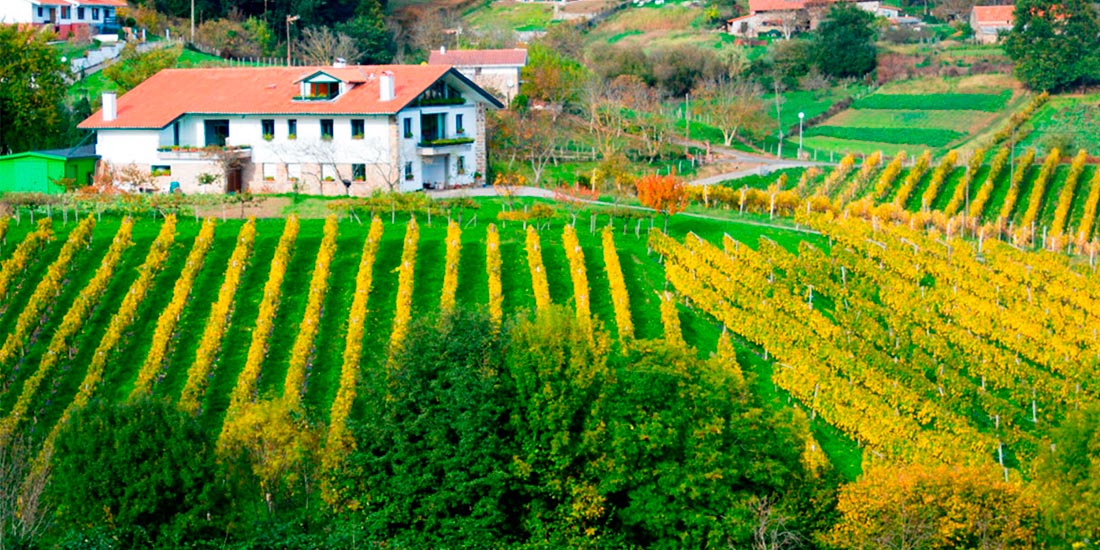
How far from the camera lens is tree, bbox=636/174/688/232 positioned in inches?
1833

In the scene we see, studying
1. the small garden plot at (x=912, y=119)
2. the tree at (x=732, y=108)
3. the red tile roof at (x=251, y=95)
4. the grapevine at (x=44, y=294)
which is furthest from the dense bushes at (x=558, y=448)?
the small garden plot at (x=912, y=119)

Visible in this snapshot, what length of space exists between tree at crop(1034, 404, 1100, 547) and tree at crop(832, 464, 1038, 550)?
0.54m

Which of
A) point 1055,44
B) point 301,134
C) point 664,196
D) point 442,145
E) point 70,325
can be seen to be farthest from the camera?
point 1055,44

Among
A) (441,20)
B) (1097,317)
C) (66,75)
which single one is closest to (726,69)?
(441,20)

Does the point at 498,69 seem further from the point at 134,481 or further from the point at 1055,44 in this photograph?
the point at 134,481

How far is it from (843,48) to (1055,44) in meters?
14.0

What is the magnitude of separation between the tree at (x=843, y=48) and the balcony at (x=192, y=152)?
4578 cm

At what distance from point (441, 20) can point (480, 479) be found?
78.9 metres

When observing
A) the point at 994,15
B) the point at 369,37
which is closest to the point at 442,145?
the point at 369,37

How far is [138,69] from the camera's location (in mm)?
64688

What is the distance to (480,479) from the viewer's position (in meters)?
29.1

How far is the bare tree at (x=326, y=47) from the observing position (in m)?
81.4

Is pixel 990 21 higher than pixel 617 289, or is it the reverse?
pixel 990 21

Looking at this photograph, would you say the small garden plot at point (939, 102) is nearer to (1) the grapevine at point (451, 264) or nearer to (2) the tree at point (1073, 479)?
(1) the grapevine at point (451, 264)
